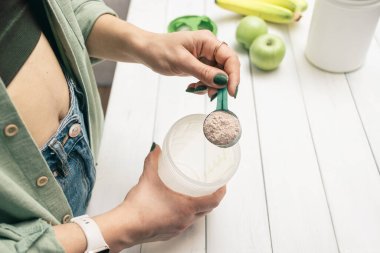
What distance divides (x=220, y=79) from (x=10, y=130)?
27cm

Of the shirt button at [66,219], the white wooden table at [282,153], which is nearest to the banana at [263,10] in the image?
the white wooden table at [282,153]

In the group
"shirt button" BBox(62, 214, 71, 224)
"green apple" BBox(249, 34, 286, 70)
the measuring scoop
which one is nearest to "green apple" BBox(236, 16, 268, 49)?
"green apple" BBox(249, 34, 286, 70)

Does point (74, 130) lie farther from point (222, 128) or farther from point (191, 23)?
point (191, 23)

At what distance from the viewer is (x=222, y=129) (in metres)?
0.52

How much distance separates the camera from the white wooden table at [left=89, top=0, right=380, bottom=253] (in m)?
0.63

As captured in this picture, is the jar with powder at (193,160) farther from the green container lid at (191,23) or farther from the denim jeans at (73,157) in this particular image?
the green container lid at (191,23)

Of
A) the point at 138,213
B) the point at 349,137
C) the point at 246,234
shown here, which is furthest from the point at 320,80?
the point at 138,213

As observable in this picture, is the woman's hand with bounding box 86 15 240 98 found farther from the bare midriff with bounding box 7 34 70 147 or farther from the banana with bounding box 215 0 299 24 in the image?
the banana with bounding box 215 0 299 24

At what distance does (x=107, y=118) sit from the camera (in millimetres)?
795

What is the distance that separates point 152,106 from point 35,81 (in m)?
0.33

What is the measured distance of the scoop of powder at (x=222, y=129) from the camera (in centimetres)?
52

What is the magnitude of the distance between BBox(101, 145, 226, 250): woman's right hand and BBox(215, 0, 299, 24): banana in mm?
566

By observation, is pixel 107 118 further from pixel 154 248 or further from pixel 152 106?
pixel 154 248

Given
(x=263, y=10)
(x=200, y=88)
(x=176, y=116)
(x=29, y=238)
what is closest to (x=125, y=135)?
(x=176, y=116)
